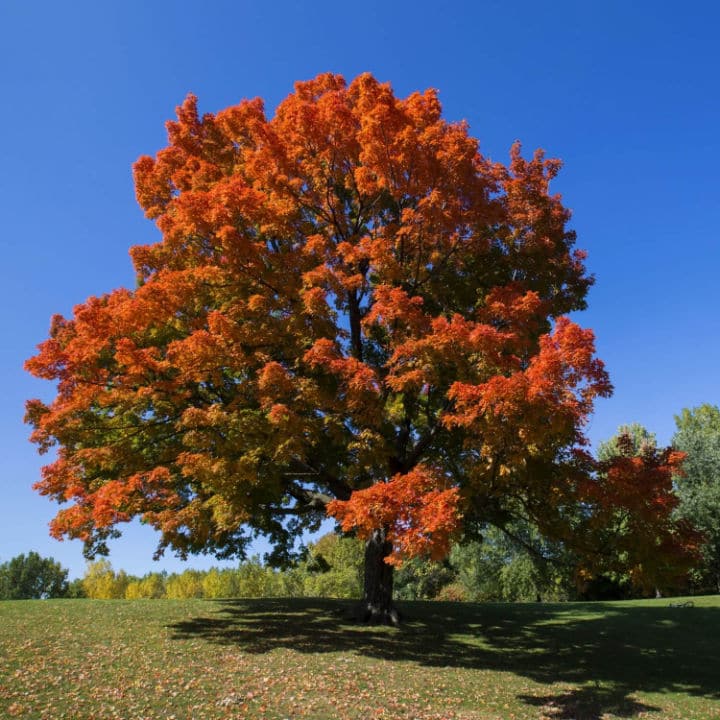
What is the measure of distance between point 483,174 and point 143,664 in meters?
14.6

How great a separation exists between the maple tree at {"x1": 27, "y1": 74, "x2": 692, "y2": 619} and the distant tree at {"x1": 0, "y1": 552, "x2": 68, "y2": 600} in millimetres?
82278

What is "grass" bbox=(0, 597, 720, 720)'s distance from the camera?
27.6ft

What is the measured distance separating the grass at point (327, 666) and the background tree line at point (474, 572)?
2.20 m

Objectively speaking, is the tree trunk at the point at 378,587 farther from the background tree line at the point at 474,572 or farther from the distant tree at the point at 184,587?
the distant tree at the point at 184,587

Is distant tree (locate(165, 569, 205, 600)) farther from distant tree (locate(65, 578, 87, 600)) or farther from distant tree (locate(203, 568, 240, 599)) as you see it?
distant tree (locate(65, 578, 87, 600))

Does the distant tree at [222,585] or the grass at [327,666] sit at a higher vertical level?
the grass at [327,666]

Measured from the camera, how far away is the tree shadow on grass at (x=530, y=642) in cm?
1113

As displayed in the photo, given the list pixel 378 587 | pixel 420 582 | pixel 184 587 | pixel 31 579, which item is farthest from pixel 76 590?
pixel 378 587

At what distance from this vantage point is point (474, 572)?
4619cm

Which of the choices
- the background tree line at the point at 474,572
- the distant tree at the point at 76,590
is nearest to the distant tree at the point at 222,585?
the background tree line at the point at 474,572

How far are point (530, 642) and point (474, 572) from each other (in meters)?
33.0

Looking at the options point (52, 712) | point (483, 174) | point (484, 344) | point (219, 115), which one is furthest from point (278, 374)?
point (219, 115)

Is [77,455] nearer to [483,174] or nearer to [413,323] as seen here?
[413,323]

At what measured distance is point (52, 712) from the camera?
24.9 feet
